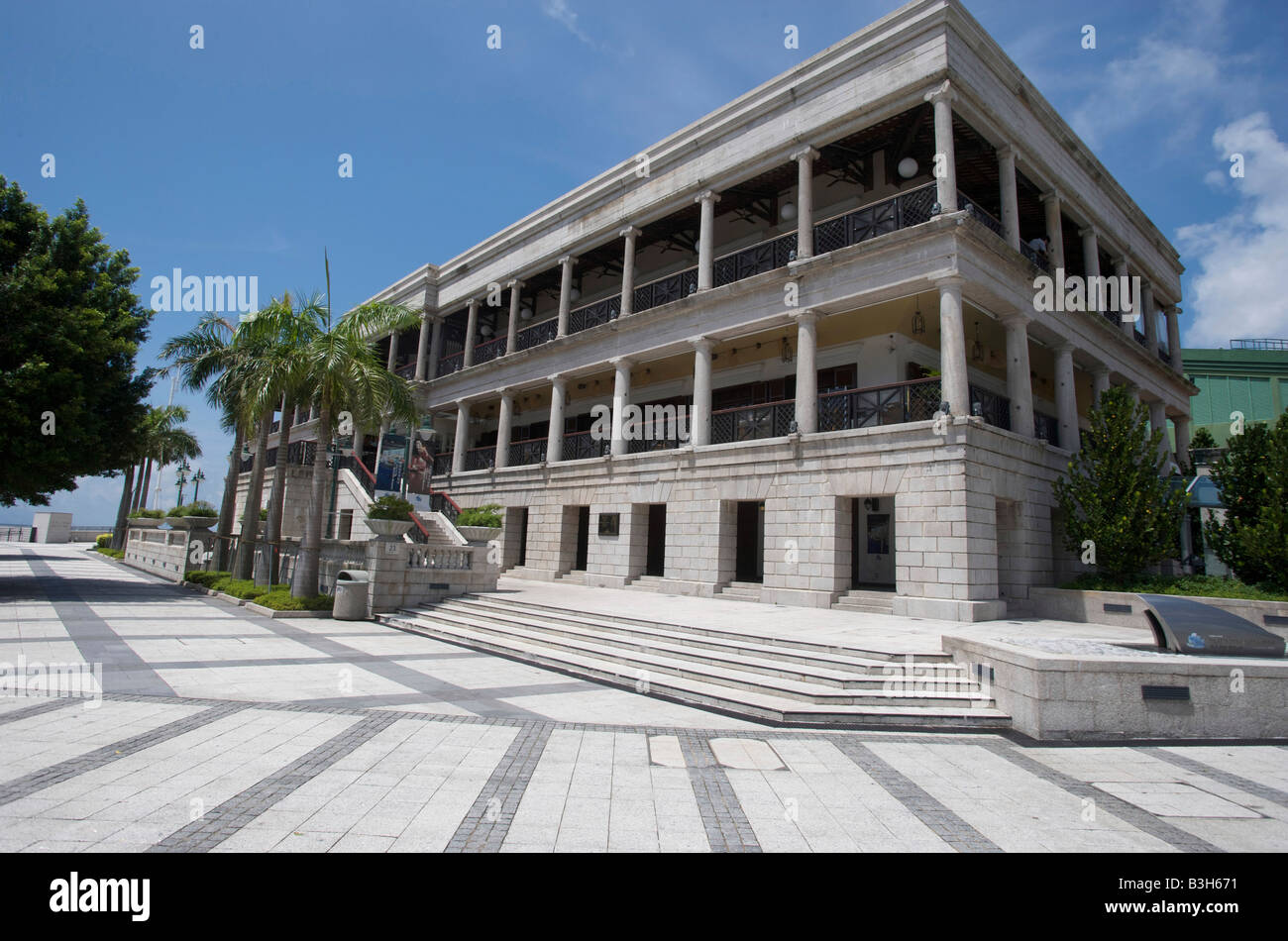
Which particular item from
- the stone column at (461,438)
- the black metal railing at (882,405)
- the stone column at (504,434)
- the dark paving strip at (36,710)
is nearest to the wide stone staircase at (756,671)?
the dark paving strip at (36,710)

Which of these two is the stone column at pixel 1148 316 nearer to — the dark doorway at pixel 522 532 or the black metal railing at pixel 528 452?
the black metal railing at pixel 528 452

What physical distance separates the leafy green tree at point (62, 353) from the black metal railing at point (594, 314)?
13078 mm

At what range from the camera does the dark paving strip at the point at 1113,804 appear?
4.11 m

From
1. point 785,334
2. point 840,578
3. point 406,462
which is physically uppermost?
point 785,334

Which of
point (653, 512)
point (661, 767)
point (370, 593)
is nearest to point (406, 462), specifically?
point (370, 593)

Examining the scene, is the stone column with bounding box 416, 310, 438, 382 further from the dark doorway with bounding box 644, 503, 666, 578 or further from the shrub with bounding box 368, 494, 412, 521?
the dark doorway with bounding box 644, 503, 666, 578

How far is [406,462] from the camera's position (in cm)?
2028

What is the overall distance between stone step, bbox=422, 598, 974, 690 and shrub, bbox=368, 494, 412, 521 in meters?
4.66

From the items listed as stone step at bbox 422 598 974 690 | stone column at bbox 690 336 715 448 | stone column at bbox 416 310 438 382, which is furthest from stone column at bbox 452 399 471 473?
stone step at bbox 422 598 974 690

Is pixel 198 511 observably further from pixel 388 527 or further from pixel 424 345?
pixel 388 527

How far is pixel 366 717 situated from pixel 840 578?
431 inches

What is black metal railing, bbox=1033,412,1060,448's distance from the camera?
16842 millimetres
